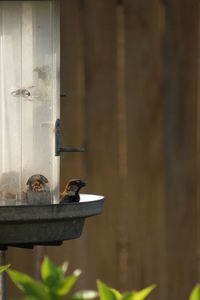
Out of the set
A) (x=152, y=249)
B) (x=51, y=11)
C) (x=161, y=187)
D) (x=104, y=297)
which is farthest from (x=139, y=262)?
(x=104, y=297)

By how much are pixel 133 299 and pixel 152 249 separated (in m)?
2.85

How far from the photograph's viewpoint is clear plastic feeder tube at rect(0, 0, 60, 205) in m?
2.12

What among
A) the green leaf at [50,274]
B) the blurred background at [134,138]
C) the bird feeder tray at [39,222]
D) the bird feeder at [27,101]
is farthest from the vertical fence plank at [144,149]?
the green leaf at [50,274]

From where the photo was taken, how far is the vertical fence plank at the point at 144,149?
3.78 meters

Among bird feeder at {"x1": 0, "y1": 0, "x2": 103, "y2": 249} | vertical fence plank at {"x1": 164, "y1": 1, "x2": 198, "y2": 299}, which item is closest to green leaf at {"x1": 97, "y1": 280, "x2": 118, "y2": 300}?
bird feeder at {"x1": 0, "y1": 0, "x2": 103, "y2": 249}

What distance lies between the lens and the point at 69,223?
6.50 ft

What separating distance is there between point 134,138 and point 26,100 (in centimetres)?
168

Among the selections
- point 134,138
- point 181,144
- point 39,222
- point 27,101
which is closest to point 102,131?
point 134,138

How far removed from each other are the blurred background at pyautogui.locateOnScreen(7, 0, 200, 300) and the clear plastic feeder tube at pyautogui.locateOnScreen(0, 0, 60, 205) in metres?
1.53

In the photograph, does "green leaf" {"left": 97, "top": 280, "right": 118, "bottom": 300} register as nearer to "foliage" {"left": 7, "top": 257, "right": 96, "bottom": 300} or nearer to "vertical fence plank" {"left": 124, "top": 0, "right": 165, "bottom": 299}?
"foliage" {"left": 7, "top": 257, "right": 96, "bottom": 300}

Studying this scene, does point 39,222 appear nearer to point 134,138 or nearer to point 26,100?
point 26,100

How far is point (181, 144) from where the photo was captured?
3.81m

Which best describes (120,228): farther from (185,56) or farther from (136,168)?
(185,56)

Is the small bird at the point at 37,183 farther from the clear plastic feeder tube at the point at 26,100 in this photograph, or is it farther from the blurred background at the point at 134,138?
the blurred background at the point at 134,138
